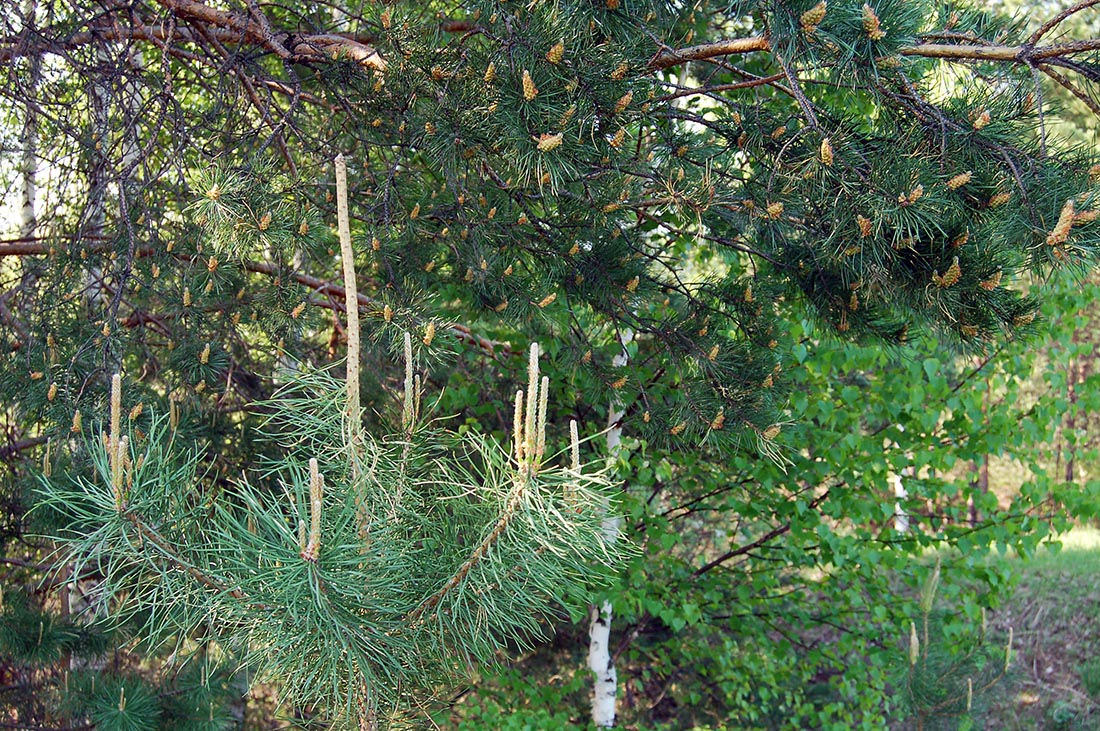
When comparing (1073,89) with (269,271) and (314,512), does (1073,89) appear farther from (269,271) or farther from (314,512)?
(269,271)

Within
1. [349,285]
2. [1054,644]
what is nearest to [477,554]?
[349,285]

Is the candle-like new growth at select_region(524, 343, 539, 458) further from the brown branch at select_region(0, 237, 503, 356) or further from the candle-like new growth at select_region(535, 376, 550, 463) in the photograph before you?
the brown branch at select_region(0, 237, 503, 356)

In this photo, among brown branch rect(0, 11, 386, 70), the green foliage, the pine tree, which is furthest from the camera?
brown branch rect(0, 11, 386, 70)

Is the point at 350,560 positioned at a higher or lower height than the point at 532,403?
lower

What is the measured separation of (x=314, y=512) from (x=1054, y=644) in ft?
24.3

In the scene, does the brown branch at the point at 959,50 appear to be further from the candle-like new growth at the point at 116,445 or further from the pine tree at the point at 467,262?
the candle-like new growth at the point at 116,445

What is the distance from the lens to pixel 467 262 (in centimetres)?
264

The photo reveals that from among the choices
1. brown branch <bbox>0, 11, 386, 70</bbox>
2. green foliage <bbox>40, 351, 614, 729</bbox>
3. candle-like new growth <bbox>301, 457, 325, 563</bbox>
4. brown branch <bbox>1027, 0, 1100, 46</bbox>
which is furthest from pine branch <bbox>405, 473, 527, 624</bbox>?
brown branch <bbox>0, 11, 386, 70</bbox>

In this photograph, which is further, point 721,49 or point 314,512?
point 721,49

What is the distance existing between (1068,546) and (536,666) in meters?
6.20

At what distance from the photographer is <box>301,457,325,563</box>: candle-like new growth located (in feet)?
2.90

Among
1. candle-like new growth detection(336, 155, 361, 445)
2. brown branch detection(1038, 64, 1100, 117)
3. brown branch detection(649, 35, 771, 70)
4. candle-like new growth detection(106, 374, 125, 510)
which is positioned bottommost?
candle-like new growth detection(106, 374, 125, 510)

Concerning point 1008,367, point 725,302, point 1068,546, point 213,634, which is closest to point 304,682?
point 213,634

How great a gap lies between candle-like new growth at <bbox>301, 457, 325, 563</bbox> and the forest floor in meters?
5.09
